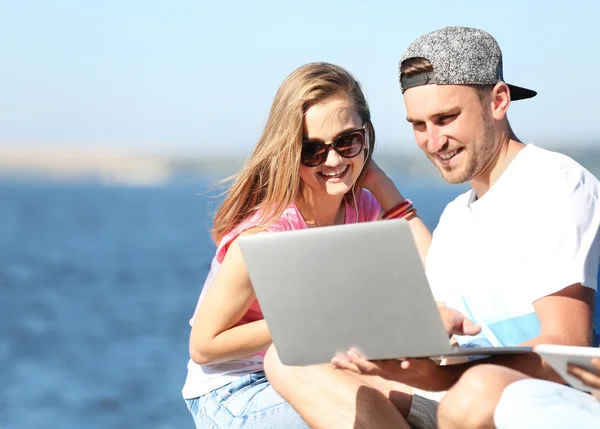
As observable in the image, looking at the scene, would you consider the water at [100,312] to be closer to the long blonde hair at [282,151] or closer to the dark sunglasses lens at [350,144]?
the long blonde hair at [282,151]

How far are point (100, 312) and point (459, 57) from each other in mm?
23177

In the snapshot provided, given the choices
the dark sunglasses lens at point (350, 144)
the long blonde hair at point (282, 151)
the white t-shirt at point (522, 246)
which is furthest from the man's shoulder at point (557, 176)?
the long blonde hair at point (282, 151)

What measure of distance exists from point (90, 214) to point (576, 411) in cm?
5770

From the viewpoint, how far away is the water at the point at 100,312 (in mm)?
14648

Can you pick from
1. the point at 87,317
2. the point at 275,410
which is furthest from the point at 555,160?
the point at 87,317

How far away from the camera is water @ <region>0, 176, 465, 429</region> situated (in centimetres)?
Answer: 1465

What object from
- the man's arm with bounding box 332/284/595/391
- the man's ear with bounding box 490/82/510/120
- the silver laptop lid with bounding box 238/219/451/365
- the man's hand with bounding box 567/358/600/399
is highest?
the man's ear with bounding box 490/82/510/120

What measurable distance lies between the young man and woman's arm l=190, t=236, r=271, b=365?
0.25m

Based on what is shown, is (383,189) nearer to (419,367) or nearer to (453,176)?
(453,176)

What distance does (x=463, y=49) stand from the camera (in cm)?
319

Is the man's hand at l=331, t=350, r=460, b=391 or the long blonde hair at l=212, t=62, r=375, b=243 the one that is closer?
the man's hand at l=331, t=350, r=460, b=391

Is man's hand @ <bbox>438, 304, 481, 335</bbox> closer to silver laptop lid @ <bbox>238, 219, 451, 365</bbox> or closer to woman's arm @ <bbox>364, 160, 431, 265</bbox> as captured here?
silver laptop lid @ <bbox>238, 219, 451, 365</bbox>

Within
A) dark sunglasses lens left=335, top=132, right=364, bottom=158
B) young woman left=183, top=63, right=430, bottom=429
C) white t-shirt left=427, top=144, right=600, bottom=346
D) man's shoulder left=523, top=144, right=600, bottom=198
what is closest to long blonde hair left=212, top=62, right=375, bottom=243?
young woman left=183, top=63, right=430, bottom=429

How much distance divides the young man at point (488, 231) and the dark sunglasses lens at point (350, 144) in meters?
0.37
